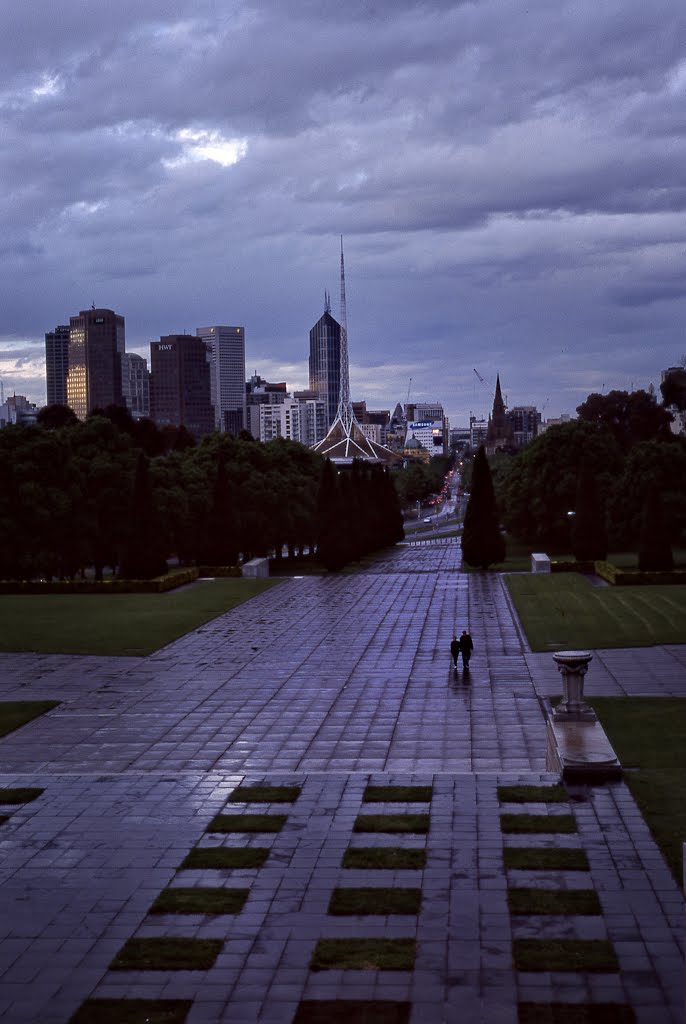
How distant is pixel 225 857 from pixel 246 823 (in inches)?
49.5

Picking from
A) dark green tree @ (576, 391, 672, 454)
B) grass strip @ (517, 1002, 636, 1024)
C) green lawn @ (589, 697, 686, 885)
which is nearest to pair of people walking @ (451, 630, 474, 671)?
green lawn @ (589, 697, 686, 885)

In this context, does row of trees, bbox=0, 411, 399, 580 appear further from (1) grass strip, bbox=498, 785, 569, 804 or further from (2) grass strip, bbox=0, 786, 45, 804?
(1) grass strip, bbox=498, 785, 569, 804

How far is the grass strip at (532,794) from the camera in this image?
47.1 feet

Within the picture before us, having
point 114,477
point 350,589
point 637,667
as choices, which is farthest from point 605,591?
point 114,477

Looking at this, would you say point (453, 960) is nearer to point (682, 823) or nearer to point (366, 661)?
point (682, 823)

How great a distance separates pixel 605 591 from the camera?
4172 centimetres

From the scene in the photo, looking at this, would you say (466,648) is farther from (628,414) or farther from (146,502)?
(628,414)

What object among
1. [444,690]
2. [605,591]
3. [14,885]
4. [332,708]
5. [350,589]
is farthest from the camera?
[350,589]

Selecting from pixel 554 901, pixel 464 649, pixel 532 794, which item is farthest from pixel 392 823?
pixel 464 649

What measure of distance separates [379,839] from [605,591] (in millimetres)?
30171

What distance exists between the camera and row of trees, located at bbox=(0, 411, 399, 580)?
50.2 m

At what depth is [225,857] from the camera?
41.2 ft

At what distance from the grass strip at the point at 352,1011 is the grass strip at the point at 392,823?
436 centimetres

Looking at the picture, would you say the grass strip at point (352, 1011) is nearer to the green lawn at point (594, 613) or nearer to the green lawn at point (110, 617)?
the green lawn at point (594, 613)
